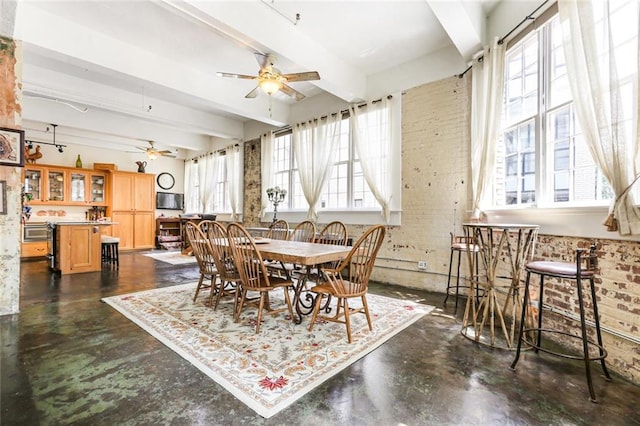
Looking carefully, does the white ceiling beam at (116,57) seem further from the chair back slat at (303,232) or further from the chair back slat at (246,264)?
the chair back slat at (246,264)

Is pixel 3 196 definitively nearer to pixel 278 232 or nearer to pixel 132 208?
pixel 278 232

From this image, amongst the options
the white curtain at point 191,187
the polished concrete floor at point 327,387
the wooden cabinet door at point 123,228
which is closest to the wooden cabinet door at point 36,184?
the wooden cabinet door at point 123,228

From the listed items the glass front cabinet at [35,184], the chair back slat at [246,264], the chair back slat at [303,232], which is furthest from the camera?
the glass front cabinet at [35,184]

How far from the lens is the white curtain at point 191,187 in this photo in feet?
32.1

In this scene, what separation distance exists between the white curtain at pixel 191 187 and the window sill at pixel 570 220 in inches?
360

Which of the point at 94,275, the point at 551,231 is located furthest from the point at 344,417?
the point at 94,275

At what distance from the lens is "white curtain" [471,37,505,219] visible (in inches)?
129

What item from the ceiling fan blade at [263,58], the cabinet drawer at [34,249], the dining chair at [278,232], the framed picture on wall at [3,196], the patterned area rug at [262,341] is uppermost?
the ceiling fan blade at [263,58]

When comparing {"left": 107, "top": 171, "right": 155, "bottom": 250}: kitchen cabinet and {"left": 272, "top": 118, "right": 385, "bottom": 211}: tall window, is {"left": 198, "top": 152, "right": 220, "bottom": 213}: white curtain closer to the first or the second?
{"left": 107, "top": 171, "right": 155, "bottom": 250}: kitchen cabinet

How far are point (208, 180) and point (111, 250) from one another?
335cm

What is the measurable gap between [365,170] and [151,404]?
415 cm

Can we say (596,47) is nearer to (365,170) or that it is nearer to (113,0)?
(365,170)

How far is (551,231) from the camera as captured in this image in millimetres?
2607

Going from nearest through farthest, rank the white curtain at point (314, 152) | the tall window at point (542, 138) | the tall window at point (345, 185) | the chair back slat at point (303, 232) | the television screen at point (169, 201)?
the tall window at point (542, 138) → the chair back slat at point (303, 232) → the tall window at point (345, 185) → the white curtain at point (314, 152) → the television screen at point (169, 201)
